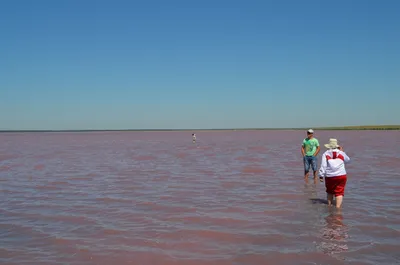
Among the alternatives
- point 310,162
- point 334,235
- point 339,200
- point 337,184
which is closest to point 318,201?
point 339,200

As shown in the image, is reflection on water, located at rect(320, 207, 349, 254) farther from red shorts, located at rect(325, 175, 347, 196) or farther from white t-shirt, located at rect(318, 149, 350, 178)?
white t-shirt, located at rect(318, 149, 350, 178)

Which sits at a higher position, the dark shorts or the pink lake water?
the dark shorts

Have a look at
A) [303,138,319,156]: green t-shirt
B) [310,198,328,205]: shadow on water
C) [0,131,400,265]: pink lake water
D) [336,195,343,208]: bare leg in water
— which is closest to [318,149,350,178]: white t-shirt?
[336,195,343,208]: bare leg in water

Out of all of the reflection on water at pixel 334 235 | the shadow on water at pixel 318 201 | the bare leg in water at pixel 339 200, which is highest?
the bare leg in water at pixel 339 200

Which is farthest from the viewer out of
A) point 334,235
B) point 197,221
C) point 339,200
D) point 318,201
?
point 318,201

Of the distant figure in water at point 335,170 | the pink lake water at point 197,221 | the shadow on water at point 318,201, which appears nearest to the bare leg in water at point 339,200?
the distant figure in water at point 335,170

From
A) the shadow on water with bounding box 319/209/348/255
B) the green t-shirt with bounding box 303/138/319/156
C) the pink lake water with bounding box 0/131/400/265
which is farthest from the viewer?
the green t-shirt with bounding box 303/138/319/156

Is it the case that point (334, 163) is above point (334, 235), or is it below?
above

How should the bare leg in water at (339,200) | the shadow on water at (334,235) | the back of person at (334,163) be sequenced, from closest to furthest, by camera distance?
the shadow on water at (334,235), the back of person at (334,163), the bare leg in water at (339,200)

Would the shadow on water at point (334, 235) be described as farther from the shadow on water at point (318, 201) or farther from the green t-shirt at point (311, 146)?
the green t-shirt at point (311, 146)

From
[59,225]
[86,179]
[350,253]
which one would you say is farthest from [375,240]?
[86,179]

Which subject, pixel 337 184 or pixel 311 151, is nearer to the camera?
pixel 337 184

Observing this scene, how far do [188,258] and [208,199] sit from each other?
435 centimetres

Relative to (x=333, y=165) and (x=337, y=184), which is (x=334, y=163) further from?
(x=337, y=184)
